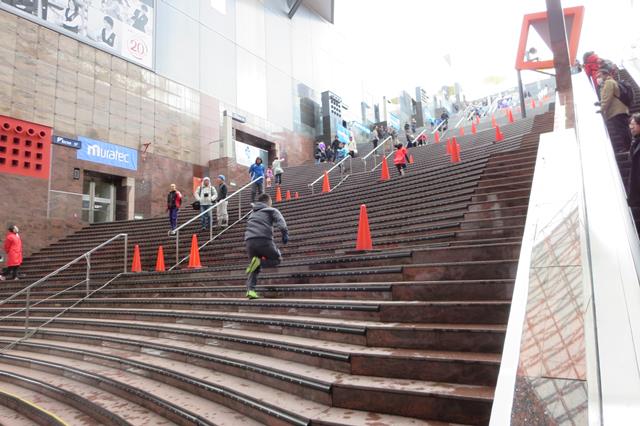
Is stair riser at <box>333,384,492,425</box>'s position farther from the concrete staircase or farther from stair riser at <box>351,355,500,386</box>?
stair riser at <box>351,355,500,386</box>

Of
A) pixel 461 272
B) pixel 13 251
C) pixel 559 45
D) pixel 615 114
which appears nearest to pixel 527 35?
pixel 559 45

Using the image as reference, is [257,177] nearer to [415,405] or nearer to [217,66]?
[415,405]

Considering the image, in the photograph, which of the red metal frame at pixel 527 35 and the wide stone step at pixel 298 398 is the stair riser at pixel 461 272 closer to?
the wide stone step at pixel 298 398

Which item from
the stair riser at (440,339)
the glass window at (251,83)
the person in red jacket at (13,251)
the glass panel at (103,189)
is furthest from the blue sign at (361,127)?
the stair riser at (440,339)

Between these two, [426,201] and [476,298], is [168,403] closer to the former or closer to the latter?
[476,298]

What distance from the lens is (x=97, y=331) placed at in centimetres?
670

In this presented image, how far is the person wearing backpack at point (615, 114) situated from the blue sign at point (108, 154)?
15856 millimetres

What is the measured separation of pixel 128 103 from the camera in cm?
1716

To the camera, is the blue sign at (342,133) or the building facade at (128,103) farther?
the blue sign at (342,133)

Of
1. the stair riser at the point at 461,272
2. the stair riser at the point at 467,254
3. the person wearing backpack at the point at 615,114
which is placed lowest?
the stair riser at the point at 461,272

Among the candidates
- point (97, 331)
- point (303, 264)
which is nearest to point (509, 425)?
point (303, 264)

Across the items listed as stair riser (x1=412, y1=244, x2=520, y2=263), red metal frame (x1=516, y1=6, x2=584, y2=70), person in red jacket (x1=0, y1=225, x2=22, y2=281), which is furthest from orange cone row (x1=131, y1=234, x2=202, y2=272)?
red metal frame (x1=516, y1=6, x2=584, y2=70)

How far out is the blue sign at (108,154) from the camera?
15461mm

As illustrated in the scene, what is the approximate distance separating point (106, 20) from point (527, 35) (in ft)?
53.1
